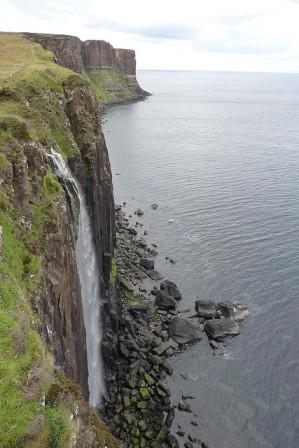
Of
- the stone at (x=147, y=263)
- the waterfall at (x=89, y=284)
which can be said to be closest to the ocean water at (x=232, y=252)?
the stone at (x=147, y=263)

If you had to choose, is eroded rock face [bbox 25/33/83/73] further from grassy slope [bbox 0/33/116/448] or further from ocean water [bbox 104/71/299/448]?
grassy slope [bbox 0/33/116/448]

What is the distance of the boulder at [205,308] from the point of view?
157 feet

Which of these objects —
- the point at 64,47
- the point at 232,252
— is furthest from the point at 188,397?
the point at 64,47

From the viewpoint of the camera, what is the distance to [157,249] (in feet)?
209

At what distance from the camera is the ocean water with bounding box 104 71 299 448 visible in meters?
36.2

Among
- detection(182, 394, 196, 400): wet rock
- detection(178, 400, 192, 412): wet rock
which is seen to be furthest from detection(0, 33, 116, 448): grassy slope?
detection(182, 394, 196, 400): wet rock

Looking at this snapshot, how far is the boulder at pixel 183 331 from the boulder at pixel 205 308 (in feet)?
8.53

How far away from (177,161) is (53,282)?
8917 cm

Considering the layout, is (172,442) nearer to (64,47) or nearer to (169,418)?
(169,418)

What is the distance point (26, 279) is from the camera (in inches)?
826

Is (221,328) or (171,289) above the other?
(171,289)

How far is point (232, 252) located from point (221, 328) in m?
17.6

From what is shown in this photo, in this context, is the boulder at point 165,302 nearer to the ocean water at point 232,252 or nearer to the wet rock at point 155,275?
the ocean water at point 232,252

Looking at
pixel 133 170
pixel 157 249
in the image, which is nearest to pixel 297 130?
pixel 133 170
